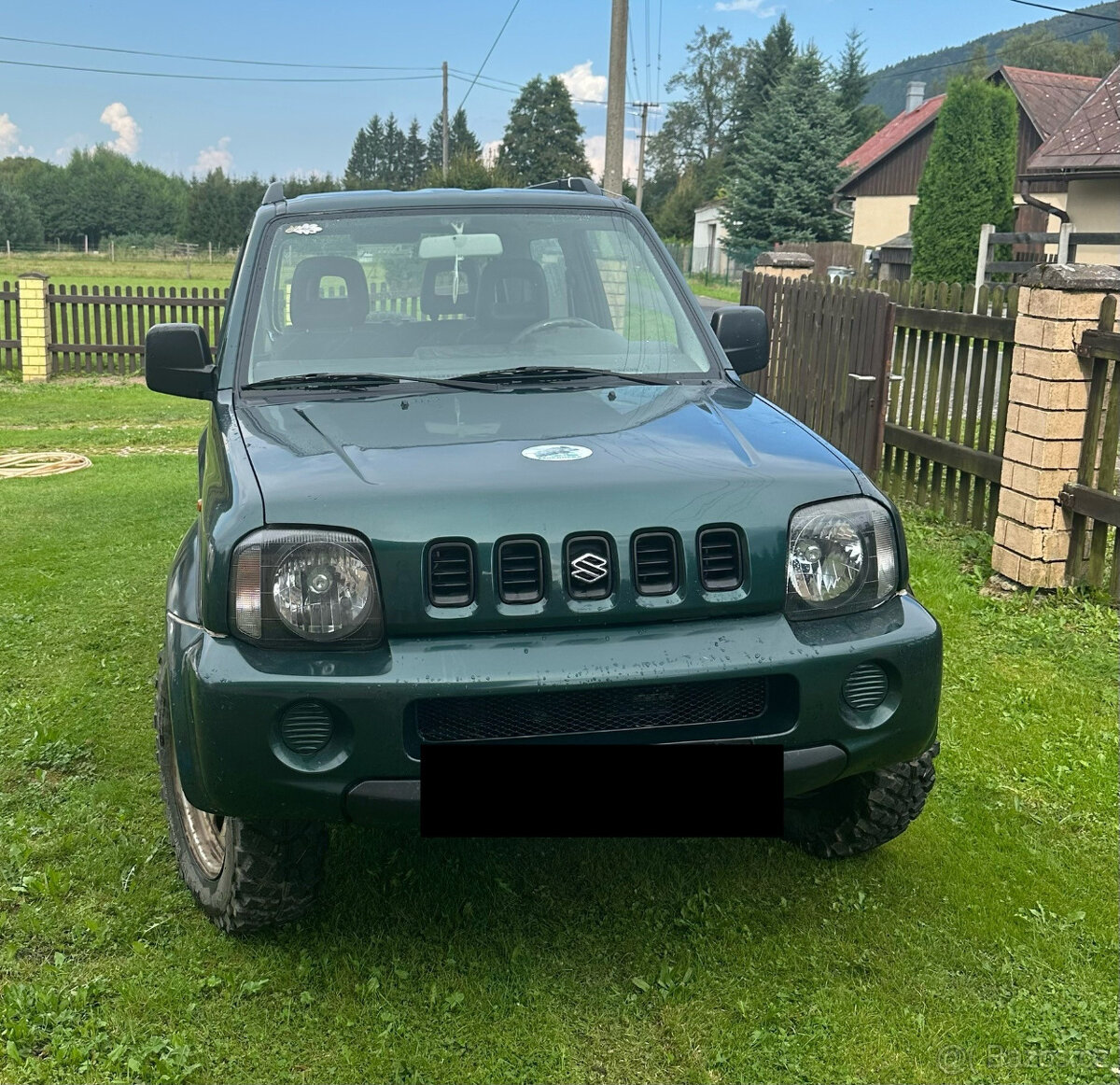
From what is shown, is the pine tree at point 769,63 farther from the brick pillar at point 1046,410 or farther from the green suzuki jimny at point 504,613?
the green suzuki jimny at point 504,613

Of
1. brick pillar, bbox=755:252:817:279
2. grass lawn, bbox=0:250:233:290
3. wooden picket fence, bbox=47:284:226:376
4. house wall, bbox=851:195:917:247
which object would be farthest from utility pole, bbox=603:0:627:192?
house wall, bbox=851:195:917:247

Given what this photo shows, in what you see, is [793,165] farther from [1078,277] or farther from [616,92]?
[1078,277]

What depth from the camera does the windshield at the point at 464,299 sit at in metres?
3.87

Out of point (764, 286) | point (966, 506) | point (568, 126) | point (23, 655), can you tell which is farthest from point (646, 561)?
point (568, 126)

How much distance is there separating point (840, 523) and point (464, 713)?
3.34ft

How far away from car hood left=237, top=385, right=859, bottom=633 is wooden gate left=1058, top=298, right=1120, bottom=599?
3.46 meters

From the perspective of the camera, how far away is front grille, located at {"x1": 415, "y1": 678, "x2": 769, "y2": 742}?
2682 mm

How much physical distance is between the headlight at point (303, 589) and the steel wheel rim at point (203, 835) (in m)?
0.75

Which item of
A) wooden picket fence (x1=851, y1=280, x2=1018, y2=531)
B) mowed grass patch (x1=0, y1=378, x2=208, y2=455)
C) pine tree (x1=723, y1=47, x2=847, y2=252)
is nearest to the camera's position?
wooden picket fence (x1=851, y1=280, x2=1018, y2=531)

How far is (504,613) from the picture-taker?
2689 millimetres

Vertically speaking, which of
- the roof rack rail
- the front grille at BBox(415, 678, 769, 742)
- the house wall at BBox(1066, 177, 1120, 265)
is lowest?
the front grille at BBox(415, 678, 769, 742)

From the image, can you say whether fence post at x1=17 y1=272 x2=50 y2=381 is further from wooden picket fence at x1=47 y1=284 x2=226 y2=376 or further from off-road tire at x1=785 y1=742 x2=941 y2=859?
off-road tire at x1=785 y1=742 x2=941 y2=859

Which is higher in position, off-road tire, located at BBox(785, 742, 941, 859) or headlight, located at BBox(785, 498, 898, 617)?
headlight, located at BBox(785, 498, 898, 617)

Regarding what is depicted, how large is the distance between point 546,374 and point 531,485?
3.43 ft
